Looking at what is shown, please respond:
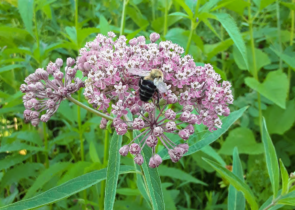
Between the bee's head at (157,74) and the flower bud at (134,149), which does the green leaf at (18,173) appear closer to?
the flower bud at (134,149)

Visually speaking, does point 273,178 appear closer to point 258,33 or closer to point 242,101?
point 242,101

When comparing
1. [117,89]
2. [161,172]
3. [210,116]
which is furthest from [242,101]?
[117,89]

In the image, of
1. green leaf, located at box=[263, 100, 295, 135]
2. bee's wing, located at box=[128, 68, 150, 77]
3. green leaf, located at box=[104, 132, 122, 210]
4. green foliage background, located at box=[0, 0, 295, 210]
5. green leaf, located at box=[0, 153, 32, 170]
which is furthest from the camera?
green leaf, located at box=[263, 100, 295, 135]

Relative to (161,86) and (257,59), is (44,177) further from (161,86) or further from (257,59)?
(257,59)

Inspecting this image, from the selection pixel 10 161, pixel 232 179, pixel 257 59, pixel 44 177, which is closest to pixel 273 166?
pixel 232 179

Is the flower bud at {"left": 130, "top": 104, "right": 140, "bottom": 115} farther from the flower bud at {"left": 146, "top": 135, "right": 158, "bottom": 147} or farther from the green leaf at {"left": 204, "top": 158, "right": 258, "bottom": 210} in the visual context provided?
the green leaf at {"left": 204, "top": 158, "right": 258, "bottom": 210}

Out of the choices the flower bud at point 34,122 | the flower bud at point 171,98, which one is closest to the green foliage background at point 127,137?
the flower bud at point 171,98

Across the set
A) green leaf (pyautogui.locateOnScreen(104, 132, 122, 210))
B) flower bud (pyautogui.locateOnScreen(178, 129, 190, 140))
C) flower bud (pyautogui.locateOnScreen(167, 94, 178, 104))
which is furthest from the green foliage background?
flower bud (pyautogui.locateOnScreen(167, 94, 178, 104))
